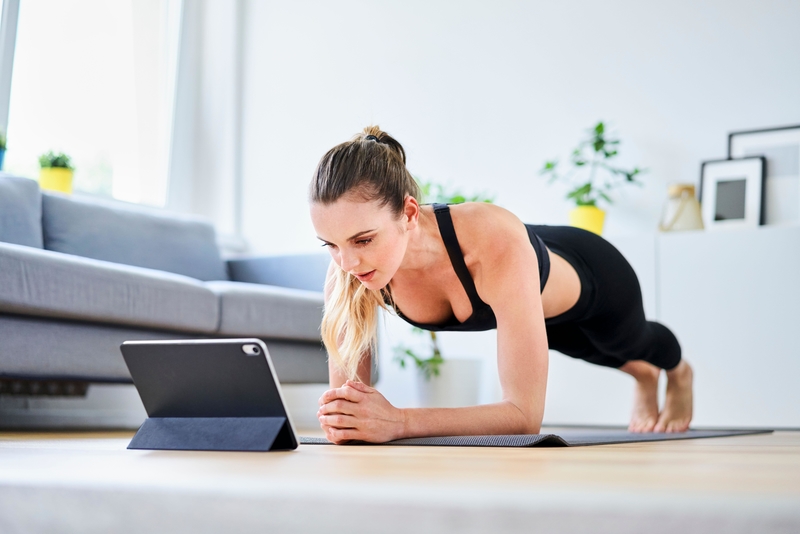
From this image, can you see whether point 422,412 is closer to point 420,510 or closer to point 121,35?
point 420,510

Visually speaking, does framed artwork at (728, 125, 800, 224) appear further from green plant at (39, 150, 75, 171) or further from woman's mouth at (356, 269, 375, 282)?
green plant at (39, 150, 75, 171)

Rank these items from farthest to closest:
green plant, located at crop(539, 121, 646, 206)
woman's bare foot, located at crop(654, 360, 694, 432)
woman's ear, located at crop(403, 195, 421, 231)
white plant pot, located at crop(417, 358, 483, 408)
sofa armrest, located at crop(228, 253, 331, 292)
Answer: green plant, located at crop(539, 121, 646, 206) → white plant pot, located at crop(417, 358, 483, 408) → sofa armrest, located at crop(228, 253, 331, 292) → woman's bare foot, located at crop(654, 360, 694, 432) → woman's ear, located at crop(403, 195, 421, 231)

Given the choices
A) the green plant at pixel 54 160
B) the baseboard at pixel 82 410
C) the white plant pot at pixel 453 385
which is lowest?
the baseboard at pixel 82 410

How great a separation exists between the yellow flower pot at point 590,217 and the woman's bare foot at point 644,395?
3.57 ft

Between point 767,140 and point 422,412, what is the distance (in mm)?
2734

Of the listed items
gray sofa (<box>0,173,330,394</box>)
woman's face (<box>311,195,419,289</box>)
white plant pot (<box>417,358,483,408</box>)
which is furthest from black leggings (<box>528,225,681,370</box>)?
white plant pot (<box>417,358,483,408</box>)

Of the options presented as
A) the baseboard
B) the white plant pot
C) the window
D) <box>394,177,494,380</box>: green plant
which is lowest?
the baseboard

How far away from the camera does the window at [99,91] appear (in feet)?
11.7

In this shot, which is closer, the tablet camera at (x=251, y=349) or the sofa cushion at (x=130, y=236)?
the tablet camera at (x=251, y=349)

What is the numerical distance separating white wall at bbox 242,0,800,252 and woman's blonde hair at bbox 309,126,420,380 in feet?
7.62

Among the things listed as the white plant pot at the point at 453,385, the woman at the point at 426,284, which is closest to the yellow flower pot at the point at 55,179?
the white plant pot at the point at 453,385

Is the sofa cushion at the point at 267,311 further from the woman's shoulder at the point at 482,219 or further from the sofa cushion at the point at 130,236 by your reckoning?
the woman's shoulder at the point at 482,219

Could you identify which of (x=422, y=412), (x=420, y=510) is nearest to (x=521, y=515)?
(x=420, y=510)

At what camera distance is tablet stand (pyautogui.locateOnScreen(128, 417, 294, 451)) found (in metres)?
1.07
